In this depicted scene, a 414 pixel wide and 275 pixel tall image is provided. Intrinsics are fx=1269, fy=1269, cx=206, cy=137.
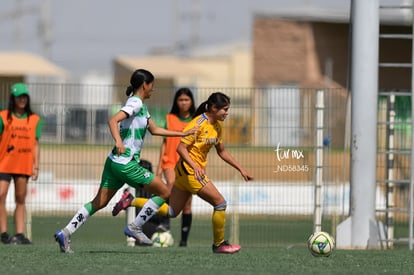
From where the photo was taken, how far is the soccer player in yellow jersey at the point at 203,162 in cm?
1438

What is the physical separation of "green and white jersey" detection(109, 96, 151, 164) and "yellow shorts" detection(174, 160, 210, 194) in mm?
737

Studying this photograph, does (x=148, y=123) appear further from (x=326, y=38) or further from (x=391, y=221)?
(x=326, y=38)

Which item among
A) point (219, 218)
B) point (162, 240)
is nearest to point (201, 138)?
point (219, 218)

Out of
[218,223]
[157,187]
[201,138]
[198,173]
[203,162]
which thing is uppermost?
[201,138]

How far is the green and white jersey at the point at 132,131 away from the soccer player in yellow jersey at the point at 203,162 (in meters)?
0.58

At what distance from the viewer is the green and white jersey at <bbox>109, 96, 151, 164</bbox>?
13852 millimetres

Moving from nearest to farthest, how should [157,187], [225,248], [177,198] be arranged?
[157,187] → [225,248] → [177,198]

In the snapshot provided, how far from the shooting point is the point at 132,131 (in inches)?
549

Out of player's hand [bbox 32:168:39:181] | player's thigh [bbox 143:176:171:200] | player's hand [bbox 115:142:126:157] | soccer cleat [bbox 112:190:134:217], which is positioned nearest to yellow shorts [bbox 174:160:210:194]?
player's thigh [bbox 143:176:171:200]

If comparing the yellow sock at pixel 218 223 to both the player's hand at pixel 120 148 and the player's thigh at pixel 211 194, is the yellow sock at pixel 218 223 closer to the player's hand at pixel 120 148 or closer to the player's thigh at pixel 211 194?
the player's thigh at pixel 211 194

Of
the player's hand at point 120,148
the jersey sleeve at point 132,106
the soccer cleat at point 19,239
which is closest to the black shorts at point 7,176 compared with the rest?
the soccer cleat at point 19,239

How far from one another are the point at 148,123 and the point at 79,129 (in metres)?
5.14

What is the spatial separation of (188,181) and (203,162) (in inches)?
13.9

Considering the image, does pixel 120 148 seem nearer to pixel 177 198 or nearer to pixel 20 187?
pixel 177 198
